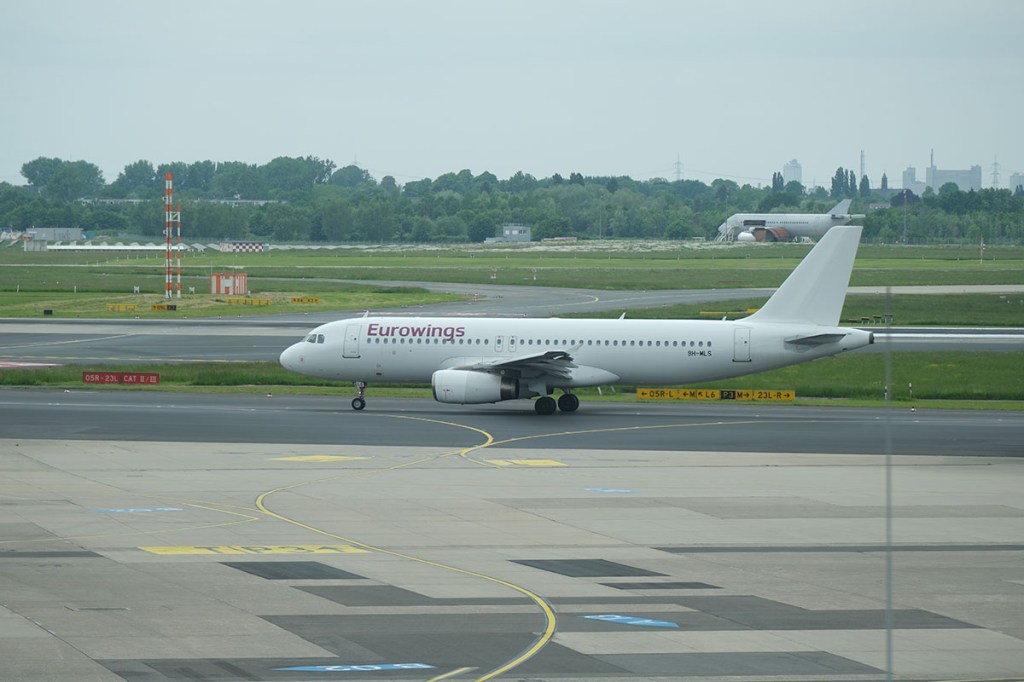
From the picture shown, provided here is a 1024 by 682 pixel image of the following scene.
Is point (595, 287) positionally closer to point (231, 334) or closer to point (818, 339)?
point (231, 334)

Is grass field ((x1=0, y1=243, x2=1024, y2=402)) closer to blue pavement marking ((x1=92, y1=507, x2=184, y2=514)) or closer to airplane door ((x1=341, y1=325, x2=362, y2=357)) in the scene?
airplane door ((x1=341, y1=325, x2=362, y2=357))

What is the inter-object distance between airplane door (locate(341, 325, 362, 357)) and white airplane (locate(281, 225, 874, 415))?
0.13 feet

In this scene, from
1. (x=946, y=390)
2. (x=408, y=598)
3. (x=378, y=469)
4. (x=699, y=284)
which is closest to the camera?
(x=408, y=598)

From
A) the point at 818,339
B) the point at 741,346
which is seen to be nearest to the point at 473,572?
the point at 741,346

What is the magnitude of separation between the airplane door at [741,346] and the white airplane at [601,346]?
38 mm

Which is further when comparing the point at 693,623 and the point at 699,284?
the point at 699,284

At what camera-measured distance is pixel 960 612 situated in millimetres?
23484

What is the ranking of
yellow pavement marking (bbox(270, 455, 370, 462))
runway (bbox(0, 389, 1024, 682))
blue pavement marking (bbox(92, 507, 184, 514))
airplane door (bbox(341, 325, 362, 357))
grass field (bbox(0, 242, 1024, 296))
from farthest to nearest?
grass field (bbox(0, 242, 1024, 296)), airplane door (bbox(341, 325, 362, 357)), yellow pavement marking (bbox(270, 455, 370, 462)), blue pavement marking (bbox(92, 507, 184, 514)), runway (bbox(0, 389, 1024, 682))

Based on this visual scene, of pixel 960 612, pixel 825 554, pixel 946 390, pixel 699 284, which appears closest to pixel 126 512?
pixel 825 554

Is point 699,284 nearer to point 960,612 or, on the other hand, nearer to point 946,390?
point 946,390

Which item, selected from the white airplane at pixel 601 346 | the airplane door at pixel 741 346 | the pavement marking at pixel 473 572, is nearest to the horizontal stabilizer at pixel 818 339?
the white airplane at pixel 601 346

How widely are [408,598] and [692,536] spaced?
8.49m

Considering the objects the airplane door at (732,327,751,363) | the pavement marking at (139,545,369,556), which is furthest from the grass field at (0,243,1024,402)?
the pavement marking at (139,545,369,556)

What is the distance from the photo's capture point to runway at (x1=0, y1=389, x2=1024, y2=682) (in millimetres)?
20391
